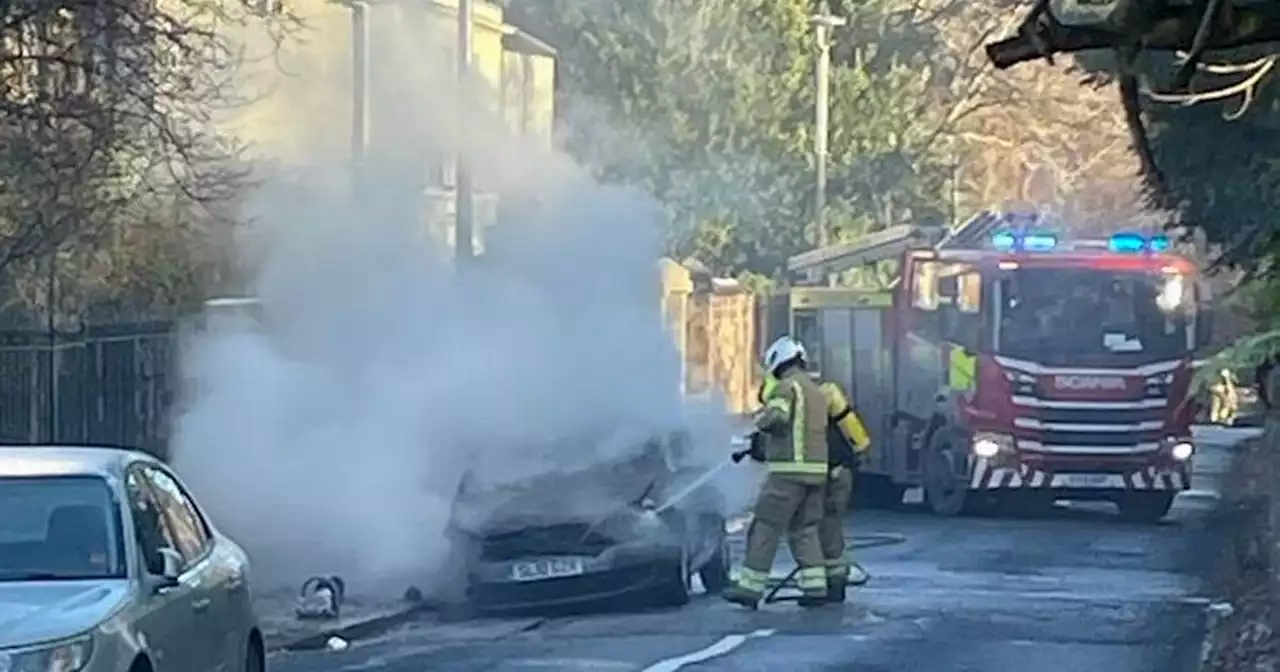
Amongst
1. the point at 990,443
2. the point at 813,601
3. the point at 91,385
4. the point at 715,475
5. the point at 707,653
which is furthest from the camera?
the point at 990,443

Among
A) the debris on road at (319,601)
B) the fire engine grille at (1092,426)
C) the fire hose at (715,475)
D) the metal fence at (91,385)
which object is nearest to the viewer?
the debris on road at (319,601)

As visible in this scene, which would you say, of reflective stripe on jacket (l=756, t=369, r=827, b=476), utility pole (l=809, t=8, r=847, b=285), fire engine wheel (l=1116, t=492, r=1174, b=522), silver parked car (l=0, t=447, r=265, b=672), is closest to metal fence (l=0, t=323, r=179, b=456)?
reflective stripe on jacket (l=756, t=369, r=827, b=476)

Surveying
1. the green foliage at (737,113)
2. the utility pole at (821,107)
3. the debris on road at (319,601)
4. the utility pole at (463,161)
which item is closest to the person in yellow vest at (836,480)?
the debris on road at (319,601)

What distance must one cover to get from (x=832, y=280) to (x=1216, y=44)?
26.6 m

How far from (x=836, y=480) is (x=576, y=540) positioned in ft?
6.36

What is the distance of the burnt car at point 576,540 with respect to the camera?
18.0m

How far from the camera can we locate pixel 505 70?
43.3m

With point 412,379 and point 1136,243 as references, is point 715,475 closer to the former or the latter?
point 412,379

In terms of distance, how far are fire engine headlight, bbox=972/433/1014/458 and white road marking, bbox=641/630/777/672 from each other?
11.3m

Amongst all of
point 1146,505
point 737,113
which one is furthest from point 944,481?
point 737,113

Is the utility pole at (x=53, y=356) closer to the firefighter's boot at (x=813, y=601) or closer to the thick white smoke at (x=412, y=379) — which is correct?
the thick white smoke at (x=412, y=379)

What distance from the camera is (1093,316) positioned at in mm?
27938

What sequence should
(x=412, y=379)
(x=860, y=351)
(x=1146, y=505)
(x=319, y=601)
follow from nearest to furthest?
(x=319, y=601) → (x=412, y=379) → (x=1146, y=505) → (x=860, y=351)

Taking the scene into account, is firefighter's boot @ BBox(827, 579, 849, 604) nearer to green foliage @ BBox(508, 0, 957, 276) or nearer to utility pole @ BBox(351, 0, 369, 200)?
utility pole @ BBox(351, 0, 369, 200)
